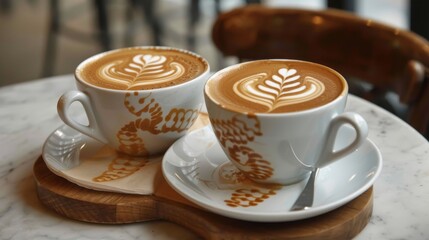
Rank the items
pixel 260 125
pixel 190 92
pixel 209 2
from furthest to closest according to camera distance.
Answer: pixel 209 2 → pixel 190 92 → pixel 260 125

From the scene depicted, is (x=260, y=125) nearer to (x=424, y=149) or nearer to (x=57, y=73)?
(x=424, y=149)

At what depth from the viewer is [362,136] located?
0.59 metres

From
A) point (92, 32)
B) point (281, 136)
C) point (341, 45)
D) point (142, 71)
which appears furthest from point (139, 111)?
point (92, 32)

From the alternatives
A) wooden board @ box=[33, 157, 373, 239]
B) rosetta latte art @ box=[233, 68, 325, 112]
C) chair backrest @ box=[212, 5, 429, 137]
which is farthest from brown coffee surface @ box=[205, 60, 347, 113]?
chair backrest @ box=[212, 5, 429, 137]

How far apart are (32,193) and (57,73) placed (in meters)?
2.22

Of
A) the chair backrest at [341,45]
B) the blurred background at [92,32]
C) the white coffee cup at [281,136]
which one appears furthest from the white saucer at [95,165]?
the blurred background at [92,32]

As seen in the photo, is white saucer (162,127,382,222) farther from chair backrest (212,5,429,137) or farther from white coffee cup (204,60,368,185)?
chair backrest (212,5,429,137)

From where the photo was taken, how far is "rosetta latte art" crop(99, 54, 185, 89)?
0.71 metres

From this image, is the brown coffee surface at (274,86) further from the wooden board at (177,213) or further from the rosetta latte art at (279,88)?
the wooden board at (177,213)

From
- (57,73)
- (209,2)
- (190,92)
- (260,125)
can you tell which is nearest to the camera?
(260,125)

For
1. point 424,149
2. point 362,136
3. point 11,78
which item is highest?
point 362,136

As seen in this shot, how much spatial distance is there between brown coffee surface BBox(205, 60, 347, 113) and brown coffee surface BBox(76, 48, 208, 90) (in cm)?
6

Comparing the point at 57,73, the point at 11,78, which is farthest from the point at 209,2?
the point at 11,78

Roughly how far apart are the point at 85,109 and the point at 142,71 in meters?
0.08
